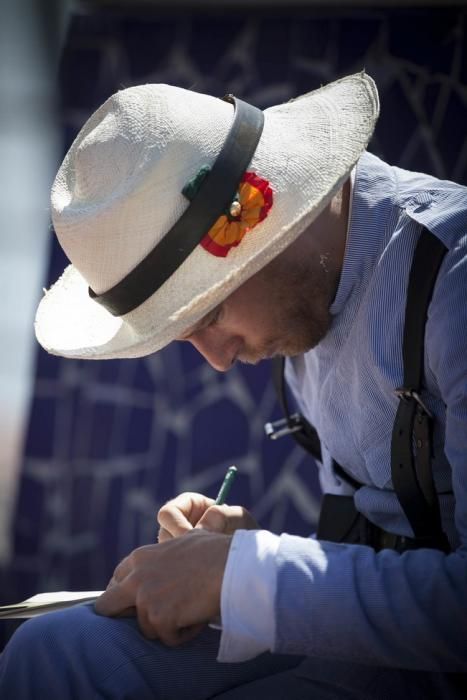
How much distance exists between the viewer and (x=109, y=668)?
1.75 meters

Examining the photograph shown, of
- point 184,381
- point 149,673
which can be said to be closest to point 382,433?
point 149,673

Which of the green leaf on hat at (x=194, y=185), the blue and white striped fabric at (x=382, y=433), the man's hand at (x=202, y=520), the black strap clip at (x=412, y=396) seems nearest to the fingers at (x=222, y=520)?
the man's hand at (x=202, y=520)

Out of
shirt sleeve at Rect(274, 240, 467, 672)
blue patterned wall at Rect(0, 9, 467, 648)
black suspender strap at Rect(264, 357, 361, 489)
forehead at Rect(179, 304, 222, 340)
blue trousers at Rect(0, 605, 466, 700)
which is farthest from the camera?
blue patterned wall at Rect(0, 9, 467, 648)

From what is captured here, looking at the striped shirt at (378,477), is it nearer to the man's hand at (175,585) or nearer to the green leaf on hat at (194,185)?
the man's hand at (175,585)

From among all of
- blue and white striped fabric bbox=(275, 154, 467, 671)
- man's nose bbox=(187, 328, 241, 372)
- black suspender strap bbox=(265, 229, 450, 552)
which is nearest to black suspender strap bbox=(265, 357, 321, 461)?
blue and white striped fabric bbox=(275, 154, 467, 671)

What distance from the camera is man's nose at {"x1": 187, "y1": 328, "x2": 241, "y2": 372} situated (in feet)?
6.29

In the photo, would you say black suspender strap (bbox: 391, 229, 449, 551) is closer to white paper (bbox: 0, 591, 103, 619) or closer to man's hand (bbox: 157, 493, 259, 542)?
man's hand (bbox: 157, 493, 259, 542)

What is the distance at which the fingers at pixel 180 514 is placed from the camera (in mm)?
2051

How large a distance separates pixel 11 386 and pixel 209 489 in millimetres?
1025

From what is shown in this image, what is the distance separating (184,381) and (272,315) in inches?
86.7

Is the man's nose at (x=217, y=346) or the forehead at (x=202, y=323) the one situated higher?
the forehead at (x=202, y=323)

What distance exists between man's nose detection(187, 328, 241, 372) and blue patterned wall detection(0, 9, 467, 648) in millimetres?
2084

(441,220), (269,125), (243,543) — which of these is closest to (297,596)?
(243,543)

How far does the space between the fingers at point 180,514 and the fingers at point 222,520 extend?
0.04 metres
